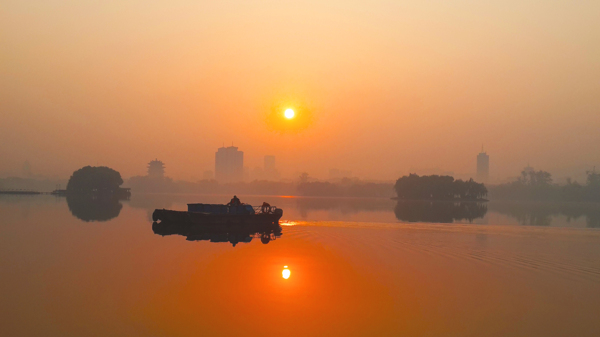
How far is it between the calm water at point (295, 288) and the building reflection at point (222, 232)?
2356 mm

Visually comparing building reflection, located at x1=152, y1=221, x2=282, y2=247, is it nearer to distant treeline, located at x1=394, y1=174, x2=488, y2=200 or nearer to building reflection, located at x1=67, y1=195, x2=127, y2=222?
building reflection, located at x1=67, y1=195, x2=127, y2=222

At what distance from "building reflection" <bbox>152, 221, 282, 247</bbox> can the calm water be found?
2356 millimetres

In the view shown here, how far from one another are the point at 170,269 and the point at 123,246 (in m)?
8.67

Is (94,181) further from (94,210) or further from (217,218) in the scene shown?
(217,218)

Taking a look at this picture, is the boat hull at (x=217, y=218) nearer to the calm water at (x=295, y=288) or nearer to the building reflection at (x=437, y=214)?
the calm water at (x=295, y=288)

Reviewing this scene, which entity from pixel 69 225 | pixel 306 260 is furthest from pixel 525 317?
pixel 69 225

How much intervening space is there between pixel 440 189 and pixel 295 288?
136 m

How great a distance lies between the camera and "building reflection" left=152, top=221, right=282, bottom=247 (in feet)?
110

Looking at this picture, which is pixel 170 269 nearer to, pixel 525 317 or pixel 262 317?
pixel 262 317

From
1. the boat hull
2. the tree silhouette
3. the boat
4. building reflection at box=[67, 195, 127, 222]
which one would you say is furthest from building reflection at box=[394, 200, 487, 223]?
the tree silhouette

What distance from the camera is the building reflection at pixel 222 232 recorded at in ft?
110

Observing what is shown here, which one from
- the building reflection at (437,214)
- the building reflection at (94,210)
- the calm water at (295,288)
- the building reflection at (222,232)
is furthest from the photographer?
the building reflection at (437,214)

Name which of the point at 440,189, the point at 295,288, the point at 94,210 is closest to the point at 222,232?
the point at 295,288

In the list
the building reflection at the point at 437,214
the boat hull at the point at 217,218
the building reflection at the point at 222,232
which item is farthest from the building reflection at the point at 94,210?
the building reflection at the point at 437,214
